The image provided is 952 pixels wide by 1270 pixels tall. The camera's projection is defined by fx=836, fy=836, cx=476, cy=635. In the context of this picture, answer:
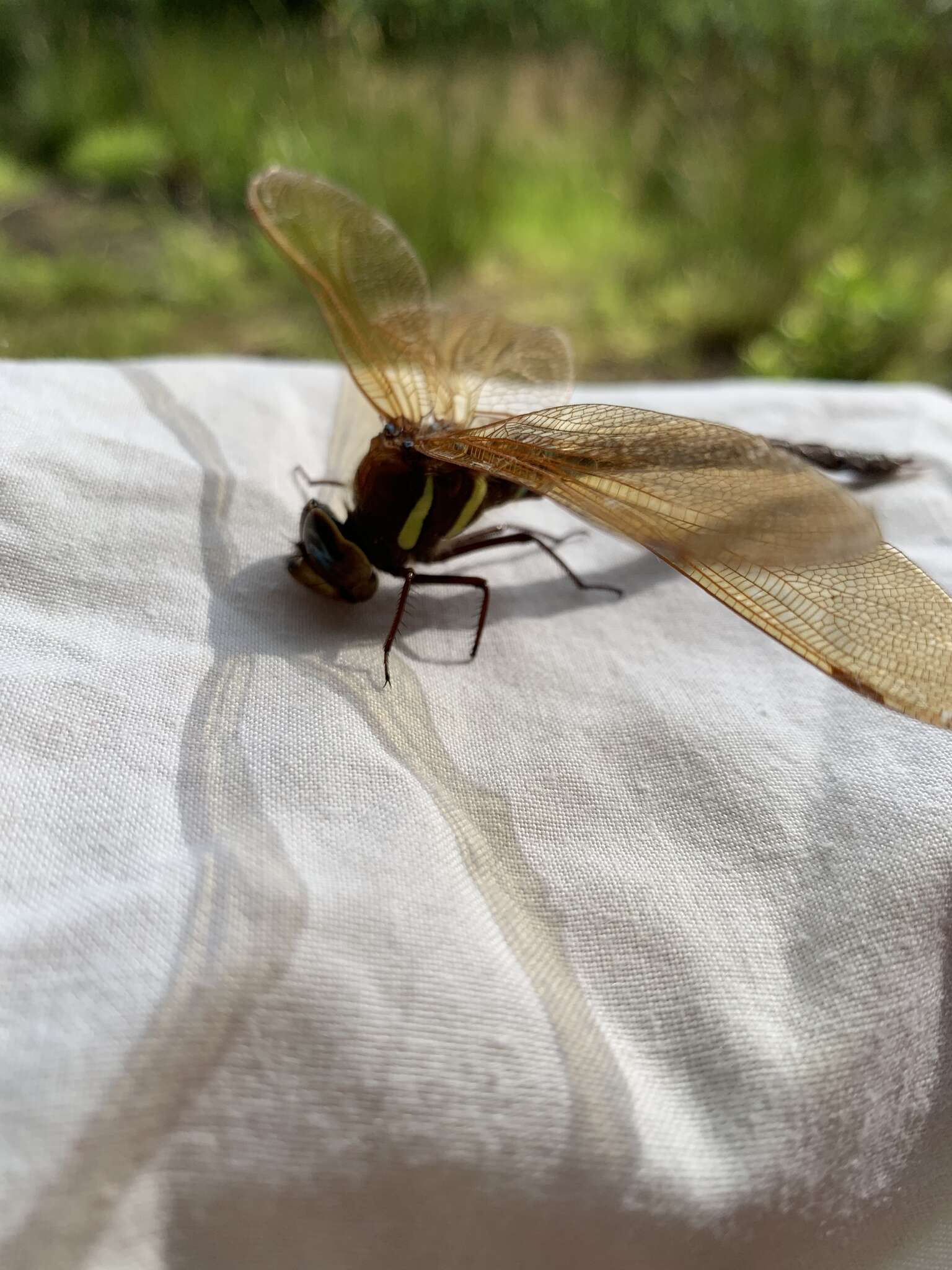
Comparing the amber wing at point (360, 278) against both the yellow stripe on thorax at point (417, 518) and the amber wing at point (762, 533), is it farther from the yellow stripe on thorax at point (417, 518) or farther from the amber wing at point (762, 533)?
the amber wing at point (762, 533)

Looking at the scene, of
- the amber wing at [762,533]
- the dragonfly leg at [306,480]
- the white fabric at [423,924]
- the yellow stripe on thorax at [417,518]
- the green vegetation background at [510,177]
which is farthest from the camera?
the green vegetation background at [510,177]

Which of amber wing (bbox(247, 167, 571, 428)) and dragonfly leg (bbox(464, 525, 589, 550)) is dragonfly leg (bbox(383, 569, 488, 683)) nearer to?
dragonfly leg (bbox(464, 525, 589, 550))

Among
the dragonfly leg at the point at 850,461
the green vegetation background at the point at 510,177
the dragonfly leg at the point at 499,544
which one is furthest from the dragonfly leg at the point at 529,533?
the green vegetation background at the point at 510,177

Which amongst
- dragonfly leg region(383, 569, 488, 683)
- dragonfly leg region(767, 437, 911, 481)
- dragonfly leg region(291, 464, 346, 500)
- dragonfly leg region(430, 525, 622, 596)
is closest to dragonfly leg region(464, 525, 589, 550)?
dragonfly leg region(430, 525, 622, 596)

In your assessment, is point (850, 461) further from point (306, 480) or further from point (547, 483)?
point (306, 480)

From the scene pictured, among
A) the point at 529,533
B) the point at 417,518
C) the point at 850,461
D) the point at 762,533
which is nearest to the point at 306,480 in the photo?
the point at 417,518

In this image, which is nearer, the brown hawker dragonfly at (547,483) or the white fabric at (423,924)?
the white fabric at (423,924)

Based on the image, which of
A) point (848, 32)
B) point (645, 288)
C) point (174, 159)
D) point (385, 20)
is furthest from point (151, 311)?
point (848, 32)
